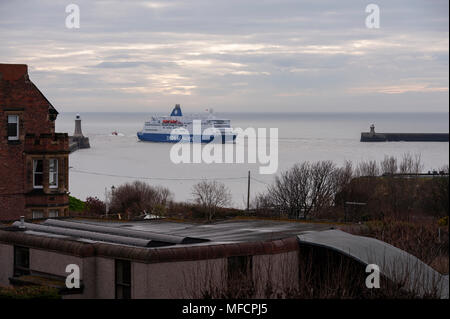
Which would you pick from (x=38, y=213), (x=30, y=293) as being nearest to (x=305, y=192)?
(x=38, y=213)

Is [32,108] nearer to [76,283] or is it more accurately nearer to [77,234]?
[77,234]

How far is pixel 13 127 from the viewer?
2978 centimetres

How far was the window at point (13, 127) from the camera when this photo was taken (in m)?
29.6

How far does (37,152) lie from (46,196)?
1766 millimetres

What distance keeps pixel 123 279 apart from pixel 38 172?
54.7 ft

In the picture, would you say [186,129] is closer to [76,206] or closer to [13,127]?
[76,206]

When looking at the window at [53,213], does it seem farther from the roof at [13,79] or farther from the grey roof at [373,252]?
the grey roof at [373,252]

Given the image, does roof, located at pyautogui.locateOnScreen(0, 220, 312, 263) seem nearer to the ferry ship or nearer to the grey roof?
the grey roof

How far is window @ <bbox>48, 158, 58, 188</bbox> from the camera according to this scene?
2920 centimetres

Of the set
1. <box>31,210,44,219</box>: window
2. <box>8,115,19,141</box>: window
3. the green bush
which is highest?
<box>8,115,19,141</box>: window

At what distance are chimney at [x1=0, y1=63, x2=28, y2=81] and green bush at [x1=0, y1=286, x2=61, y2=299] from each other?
18033mm

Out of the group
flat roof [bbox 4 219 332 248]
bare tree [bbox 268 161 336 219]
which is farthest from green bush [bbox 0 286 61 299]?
bare tree [bbox 268 161 336 219]

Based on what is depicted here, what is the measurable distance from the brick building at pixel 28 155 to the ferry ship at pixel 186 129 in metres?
121
